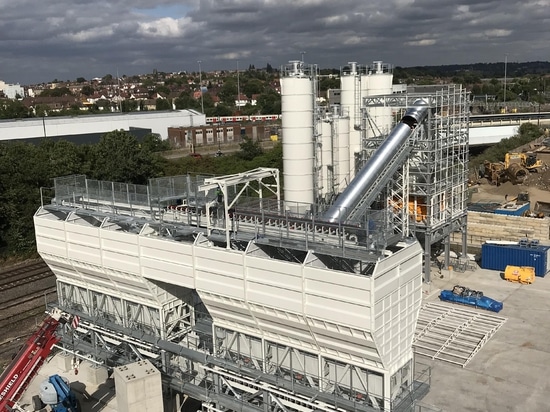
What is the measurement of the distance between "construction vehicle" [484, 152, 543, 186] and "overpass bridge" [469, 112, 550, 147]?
1114 cm

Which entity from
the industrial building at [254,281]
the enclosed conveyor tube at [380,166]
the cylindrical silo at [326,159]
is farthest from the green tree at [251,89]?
the industrial building at [254,281]

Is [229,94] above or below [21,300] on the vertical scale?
above

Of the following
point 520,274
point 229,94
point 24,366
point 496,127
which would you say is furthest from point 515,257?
point 229,94

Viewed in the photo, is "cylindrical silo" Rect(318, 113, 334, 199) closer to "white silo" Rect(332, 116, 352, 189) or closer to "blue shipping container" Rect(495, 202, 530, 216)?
"white silo" Rect(332, 116, 352, 189)

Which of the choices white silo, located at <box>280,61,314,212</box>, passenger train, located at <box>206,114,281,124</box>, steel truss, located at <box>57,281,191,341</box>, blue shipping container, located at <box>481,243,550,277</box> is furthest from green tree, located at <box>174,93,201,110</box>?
steel truss, located at <box>57,281,191,341</box>

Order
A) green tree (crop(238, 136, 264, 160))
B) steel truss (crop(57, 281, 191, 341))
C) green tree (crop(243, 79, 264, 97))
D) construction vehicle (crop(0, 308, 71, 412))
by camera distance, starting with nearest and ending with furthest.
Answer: construction vehicle (crop(0, 308, 71, 412)) < steel truss (crop(57, 281, 191, 341)) < green tree (crop(238, 136, 264, 160)) < green tree (crop(243, 79, 264, 97))

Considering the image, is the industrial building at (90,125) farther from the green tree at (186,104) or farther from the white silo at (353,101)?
the white silo at (353,101)

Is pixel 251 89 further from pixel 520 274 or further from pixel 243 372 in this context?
pixel 243 372

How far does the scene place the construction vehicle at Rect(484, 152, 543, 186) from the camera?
55.1 m

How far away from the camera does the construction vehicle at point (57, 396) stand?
18.6 m

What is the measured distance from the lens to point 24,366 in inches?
754

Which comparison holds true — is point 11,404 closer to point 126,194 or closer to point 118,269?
point 118,269

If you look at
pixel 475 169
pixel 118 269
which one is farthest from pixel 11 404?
pixel 475 169

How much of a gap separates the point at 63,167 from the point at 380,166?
30686mm
